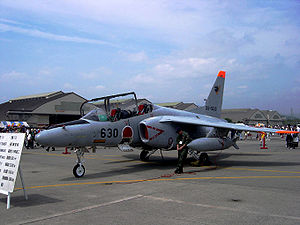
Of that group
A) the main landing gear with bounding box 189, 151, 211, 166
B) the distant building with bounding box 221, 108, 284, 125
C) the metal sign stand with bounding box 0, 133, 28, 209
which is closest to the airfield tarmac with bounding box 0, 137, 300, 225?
the metal sign stand with bounding box 0, 133, 28, 209

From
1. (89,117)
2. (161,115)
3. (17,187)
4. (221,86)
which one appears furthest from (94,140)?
(221,86)

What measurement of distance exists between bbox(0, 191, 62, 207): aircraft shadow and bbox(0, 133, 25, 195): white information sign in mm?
482

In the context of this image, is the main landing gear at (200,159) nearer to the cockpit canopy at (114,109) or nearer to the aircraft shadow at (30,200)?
the cockpit canopy at (114,109)

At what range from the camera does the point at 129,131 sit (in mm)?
11422

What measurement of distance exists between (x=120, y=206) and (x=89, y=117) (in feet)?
16.6

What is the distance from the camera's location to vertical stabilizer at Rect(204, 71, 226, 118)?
56.4ft

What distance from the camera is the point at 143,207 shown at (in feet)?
19.4

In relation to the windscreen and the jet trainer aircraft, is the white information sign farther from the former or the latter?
the windscreen

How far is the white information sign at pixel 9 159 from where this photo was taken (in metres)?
6.13

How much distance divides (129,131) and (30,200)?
17.4ft

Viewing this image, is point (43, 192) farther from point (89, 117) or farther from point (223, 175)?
Result: point (223, 175)

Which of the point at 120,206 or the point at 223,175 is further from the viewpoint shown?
the point at 223,175

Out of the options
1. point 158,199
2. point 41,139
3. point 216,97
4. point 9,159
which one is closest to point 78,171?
point 41,139

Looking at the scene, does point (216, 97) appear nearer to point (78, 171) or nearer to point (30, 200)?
point (78, 171)
